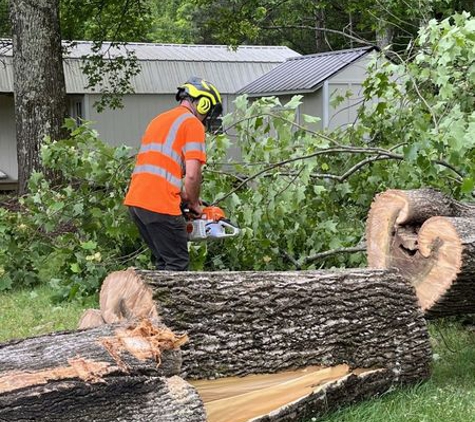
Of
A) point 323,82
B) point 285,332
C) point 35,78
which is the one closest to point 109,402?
point 285,332

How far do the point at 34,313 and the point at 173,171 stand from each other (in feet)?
7.12

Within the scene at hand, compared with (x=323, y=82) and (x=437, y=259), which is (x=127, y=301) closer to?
(x=437, y=259)

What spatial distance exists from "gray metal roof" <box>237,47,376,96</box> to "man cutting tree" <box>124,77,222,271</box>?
511 inches

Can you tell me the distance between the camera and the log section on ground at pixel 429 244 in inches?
180

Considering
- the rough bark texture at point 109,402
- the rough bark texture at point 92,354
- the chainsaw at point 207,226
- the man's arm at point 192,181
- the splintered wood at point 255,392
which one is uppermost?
the man's arm at point 192,181

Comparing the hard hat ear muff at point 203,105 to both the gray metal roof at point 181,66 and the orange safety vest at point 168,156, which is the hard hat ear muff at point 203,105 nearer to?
the orange safety vest at point 168,156

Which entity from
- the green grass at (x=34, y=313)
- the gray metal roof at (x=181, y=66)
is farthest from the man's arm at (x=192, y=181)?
the gray metal roof at (x=181, y=66)

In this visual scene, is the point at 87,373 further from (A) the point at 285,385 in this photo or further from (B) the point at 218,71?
(B) the point at 218,71

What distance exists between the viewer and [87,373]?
10.5 feet

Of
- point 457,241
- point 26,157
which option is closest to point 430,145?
point 457,241

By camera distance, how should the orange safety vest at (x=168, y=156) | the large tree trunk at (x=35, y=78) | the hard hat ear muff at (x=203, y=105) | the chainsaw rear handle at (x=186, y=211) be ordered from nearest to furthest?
1. the orange safety vest at (x=168, y=156)
2. the hard hat ear muff at (x=203, y=105)
3. the chainsaw rear handle at (x=186, y=211)
4. the large tree trunk at (x=35, y=78)

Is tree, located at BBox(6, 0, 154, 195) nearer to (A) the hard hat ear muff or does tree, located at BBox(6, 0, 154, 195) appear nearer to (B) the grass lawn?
(B) the grass lawn

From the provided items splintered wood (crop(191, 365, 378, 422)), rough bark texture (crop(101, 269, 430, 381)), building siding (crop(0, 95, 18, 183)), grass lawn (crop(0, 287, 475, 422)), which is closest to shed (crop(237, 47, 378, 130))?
building siding (crop(0, 95, 18, 183))

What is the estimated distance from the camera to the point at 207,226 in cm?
621
